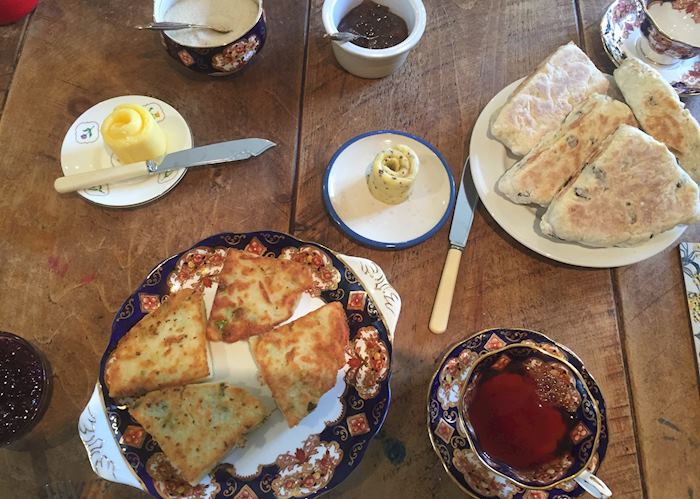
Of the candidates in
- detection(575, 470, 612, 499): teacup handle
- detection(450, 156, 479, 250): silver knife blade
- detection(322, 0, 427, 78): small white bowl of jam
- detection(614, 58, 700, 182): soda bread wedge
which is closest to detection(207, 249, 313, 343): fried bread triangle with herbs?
detection(450, 156, 479, 250): silver knife blade

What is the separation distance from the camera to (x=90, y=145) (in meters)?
1.36

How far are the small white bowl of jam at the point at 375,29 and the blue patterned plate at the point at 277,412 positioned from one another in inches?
21.4

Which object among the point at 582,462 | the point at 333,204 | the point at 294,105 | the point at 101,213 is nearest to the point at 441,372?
the point at 582,462

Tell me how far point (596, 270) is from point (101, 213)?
1.33 meters

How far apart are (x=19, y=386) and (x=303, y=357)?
68cm

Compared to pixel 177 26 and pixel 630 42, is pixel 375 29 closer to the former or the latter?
pixel 177 26

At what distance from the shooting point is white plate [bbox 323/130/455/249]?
4.25 ft

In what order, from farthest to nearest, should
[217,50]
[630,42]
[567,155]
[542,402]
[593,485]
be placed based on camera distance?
[630,42], [217,50], [567,155], [542,402], [593,485]

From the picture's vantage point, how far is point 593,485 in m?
0.93

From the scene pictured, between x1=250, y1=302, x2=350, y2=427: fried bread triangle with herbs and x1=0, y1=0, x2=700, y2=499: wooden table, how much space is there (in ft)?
0.59

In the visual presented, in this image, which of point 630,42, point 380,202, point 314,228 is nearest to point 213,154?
point 314,228

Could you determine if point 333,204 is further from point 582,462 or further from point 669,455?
point 669,455

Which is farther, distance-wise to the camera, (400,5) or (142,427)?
(400,5)

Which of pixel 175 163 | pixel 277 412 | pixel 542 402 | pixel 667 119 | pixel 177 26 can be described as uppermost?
pixel 177 26
